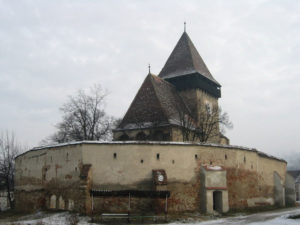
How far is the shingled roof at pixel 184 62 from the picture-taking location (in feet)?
124

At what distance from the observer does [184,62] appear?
127ft

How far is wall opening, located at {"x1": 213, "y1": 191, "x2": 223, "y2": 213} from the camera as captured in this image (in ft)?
70.3

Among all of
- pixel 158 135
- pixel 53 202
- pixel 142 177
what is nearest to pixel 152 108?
pixel 158 135

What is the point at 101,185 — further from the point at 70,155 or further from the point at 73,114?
the point at 73,114

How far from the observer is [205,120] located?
33.7 m

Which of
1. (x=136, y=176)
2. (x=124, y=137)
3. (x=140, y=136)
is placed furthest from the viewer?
(x=124, y=137)

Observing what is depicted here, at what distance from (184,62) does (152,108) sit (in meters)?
10.4

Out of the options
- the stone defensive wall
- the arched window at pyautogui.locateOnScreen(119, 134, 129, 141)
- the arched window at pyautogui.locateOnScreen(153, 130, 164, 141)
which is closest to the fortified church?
the stone defensive wall

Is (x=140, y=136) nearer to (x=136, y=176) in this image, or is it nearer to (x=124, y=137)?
(x=124, y=137)

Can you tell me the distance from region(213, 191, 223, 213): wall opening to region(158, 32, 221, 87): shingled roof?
57.4ft

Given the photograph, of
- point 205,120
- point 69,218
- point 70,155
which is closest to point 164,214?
point 69,218

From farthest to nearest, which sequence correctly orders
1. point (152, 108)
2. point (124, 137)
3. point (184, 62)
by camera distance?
point (184, 62) < point (152, 108) < point (124, 137)

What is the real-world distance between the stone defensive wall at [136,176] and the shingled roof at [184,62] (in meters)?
16.1

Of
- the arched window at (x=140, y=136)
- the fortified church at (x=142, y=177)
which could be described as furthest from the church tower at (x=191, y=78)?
the fortified church at (x=142, y=177)
